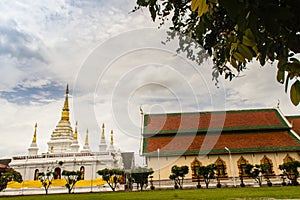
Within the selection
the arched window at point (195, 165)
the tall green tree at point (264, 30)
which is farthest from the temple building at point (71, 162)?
the tall green tree at point (264, 30)

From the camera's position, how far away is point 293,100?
84cm

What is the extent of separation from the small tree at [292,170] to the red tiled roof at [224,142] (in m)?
2.77

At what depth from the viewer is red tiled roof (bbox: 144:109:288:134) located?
2250 cm

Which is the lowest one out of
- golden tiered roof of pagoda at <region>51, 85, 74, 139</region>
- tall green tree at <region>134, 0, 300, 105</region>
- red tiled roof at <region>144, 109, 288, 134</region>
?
tall green tree at <region>134, 0, 300, 105</region>

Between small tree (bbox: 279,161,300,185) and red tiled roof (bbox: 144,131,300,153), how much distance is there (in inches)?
109

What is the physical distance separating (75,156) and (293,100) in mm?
31183

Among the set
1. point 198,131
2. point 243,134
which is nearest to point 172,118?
point 198,131

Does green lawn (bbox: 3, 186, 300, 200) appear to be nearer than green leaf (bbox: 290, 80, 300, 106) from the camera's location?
No

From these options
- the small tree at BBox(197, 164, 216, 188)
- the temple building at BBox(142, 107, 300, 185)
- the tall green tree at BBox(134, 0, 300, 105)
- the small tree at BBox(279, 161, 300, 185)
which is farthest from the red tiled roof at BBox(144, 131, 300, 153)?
the tall green tree at BBox(134, 0, 300, 105)

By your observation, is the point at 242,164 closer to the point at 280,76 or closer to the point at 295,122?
the point at 295,122

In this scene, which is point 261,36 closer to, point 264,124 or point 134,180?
point 134,180

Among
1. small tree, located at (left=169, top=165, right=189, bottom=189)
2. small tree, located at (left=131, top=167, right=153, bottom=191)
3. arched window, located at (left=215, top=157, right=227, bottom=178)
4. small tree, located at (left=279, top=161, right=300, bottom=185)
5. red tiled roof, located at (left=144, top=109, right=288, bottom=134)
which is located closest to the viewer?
small tree, located at (left=279, top=161, right=300, bottom=185)

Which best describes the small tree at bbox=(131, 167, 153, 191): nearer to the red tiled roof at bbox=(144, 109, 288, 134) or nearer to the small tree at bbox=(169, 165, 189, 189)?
the small tree at bbox=(169, 165, 189, 189)

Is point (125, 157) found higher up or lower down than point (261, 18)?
higher up
